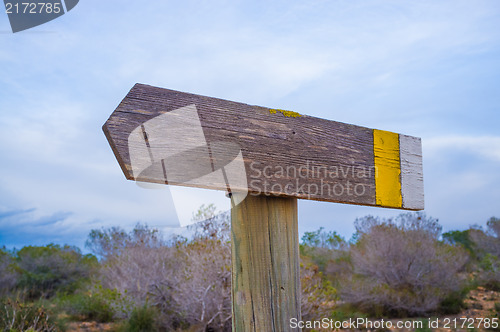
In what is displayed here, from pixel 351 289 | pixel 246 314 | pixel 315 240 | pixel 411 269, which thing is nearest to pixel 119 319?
pixel 351 289

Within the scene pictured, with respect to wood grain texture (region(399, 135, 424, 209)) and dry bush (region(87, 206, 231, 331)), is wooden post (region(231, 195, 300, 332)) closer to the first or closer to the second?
wood grain texture (region(399, 135, 424, 209))

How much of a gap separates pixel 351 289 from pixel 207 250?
457cm

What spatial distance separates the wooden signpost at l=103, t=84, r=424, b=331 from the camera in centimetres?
122

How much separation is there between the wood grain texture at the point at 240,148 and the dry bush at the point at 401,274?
28.9 feet

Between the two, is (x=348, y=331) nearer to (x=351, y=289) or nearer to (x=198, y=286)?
(x=351, y=289)

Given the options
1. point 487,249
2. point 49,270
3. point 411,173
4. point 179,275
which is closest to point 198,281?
point 179,275

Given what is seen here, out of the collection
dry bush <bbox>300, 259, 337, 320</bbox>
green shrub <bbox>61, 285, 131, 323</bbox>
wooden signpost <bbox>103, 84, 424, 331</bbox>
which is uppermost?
wooden signpost <bbox>103, 84, 424, 331</bbox>

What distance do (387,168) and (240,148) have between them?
26.9 inches

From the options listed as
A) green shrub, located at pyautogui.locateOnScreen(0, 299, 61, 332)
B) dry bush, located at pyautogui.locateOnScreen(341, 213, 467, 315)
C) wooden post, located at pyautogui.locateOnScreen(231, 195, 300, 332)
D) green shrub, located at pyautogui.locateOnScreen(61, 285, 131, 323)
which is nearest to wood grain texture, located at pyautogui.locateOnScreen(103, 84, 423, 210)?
wooden post, located at pyautogui.locateOnScreen(231, 195, 300, 332)

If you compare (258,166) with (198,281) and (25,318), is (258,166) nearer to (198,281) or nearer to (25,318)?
(198,281)

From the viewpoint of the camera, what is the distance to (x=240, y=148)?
1354 mm

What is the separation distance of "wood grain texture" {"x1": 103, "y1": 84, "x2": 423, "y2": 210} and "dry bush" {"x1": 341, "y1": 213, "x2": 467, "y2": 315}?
28.9 ft

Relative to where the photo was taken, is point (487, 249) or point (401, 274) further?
point (487, 249)

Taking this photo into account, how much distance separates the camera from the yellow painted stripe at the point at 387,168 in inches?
64.2
